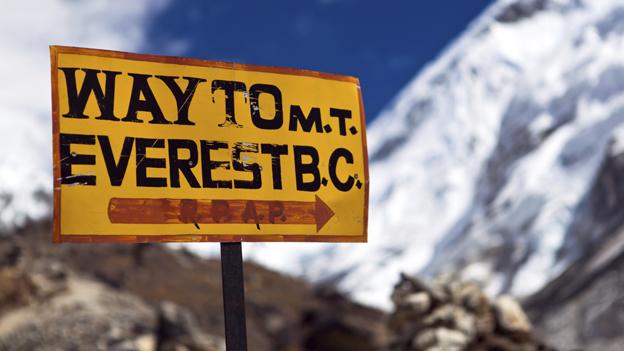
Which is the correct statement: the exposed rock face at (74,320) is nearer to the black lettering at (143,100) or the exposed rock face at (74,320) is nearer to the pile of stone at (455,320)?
the pile of stone at (455,320)

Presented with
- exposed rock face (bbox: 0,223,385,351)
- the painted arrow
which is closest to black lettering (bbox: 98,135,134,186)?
the painted arrow

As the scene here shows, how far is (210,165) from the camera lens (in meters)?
4.70

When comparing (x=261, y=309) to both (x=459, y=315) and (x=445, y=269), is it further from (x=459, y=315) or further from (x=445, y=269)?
(x=445, y=269)

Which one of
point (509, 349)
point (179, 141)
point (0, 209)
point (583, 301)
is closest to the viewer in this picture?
point (179, 141)

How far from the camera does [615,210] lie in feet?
150

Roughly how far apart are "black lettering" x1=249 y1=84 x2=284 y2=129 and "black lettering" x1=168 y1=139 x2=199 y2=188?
1.44ft

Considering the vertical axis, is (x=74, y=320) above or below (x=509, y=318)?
above

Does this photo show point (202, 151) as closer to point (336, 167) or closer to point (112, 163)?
point (112, 163)

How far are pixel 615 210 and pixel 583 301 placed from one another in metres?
17.9

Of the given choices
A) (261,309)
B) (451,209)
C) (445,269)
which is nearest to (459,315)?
(261,309)

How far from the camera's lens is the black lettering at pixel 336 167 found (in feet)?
16.4

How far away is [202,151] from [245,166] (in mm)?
277

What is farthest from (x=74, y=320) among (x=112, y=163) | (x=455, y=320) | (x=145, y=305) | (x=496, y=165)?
(x=496, y=165)

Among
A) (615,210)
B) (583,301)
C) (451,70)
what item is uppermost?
(451,70)
